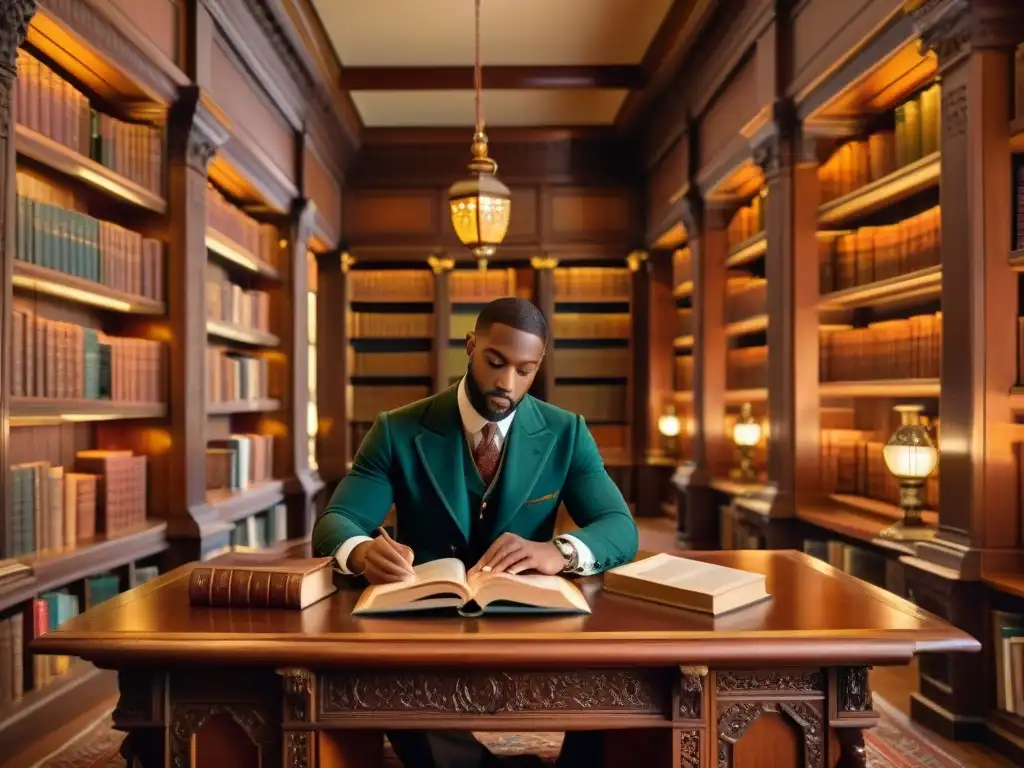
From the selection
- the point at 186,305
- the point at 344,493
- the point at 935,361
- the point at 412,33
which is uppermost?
the point at 412,33

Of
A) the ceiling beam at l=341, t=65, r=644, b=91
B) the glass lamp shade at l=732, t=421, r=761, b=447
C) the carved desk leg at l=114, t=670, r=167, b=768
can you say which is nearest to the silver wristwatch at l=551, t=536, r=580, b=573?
the carved desk leg at l=114, t=670, r=167, b=768

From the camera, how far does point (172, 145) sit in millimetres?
3949

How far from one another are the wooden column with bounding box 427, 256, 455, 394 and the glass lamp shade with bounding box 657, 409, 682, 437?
1.84m

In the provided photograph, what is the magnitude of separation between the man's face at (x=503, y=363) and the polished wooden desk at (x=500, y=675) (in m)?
0.47

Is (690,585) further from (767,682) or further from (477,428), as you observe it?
(477,428)

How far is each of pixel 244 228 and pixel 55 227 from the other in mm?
2256

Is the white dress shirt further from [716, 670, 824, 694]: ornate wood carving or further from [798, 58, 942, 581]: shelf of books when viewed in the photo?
[798, 58, 942, 581]: shelf of books

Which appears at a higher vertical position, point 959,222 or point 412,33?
point 412,33

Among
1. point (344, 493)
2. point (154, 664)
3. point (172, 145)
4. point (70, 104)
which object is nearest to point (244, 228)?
point (172, 145)

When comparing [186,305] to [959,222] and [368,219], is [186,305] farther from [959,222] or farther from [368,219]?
[368,219]

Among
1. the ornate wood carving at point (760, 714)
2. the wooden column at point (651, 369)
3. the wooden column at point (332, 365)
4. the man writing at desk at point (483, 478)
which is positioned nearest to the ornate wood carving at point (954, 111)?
the man writing at desk at point (483, 478)

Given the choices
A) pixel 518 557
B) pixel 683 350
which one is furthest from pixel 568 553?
pixel 683 350

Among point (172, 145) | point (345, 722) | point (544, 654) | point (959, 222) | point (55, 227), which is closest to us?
point (544, 654)

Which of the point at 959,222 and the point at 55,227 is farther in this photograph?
the point at 55,227
